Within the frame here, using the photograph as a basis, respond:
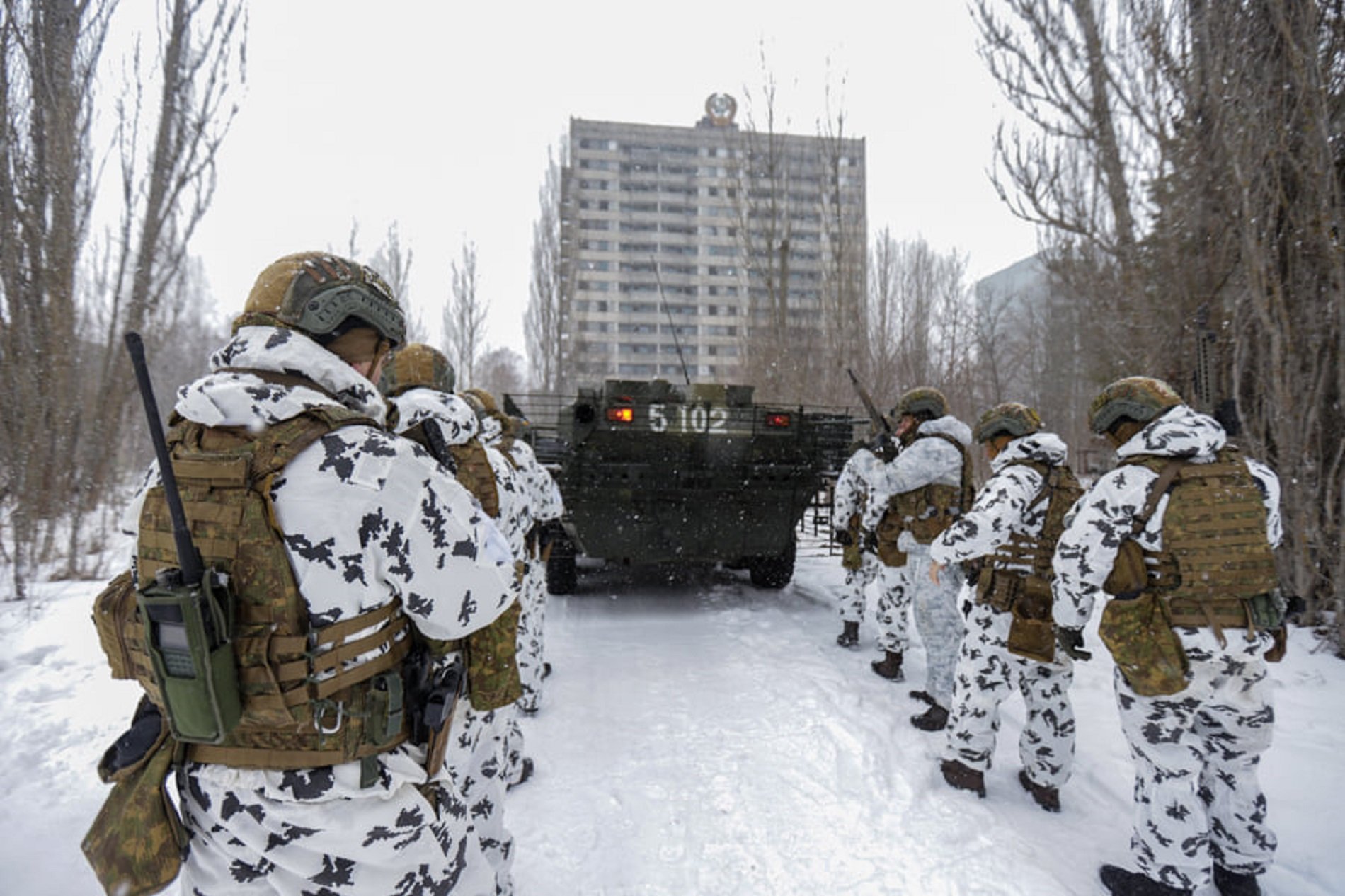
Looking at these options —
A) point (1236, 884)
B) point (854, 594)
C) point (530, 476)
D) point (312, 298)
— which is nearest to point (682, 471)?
point (854, 594)

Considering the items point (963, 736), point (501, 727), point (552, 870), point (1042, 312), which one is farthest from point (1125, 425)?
point (1042, 312)

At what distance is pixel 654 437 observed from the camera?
6098 millimetres

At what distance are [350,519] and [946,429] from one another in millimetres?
3899

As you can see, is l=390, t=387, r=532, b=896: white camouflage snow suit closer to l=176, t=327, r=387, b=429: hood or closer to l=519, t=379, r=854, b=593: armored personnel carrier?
l=176, t=327, r=387, b=429: hood

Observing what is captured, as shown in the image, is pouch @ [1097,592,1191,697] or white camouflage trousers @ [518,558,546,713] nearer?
pouch @ [1097,592,1191,697]

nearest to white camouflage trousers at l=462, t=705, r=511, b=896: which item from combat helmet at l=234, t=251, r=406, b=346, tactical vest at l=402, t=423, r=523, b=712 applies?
tactical vest at l=402, t=423, r=523, b=712

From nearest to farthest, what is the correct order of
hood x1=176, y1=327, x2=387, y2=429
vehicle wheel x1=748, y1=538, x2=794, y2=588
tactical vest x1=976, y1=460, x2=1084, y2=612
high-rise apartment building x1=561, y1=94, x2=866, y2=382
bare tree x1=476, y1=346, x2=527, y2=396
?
hood x1=176, y1=327, x2=387, y2=429
tactical vest x1=976, y1=460, x2=1084, y2=612
vehicle wheel x1=748, y1=538, x2=794, y2=588
bare tree x1=476, y1=346, x2=527, y2=396
high-rise apartment building x1=561, y1=94, x2=866, y2=382

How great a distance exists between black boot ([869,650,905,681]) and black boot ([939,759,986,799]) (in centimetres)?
146

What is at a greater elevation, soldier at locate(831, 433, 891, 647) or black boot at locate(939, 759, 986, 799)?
soldier at locate(831, 433, 891, 647)

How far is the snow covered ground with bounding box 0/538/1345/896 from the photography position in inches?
105

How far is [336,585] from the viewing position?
1365 mm

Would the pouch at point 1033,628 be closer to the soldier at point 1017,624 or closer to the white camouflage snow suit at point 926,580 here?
the soldier at point 1017,624

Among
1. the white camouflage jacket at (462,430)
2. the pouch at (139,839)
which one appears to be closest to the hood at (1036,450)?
the white camouflage jacket at (462,430)

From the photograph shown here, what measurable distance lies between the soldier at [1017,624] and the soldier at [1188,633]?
0.52m
